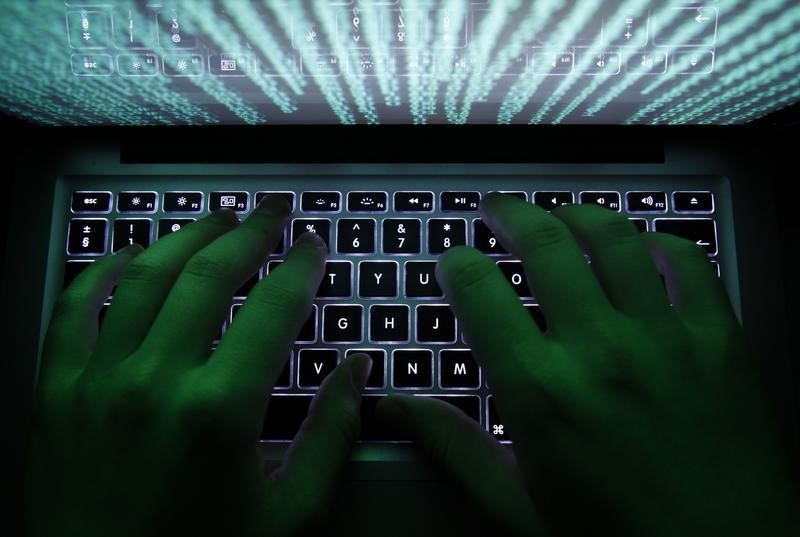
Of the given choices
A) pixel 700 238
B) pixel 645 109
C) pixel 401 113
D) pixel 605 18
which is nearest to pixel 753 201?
pixel 700 238

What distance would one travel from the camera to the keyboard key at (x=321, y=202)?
0.63 meters

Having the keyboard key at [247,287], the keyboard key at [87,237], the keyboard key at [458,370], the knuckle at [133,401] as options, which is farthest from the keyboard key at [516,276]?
the keyboard key at [87,237]

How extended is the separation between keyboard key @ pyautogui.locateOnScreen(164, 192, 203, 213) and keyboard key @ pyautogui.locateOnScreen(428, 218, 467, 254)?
12.8 inches

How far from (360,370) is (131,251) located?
343 mm

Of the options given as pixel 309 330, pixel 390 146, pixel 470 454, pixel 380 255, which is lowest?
pixel 470 454

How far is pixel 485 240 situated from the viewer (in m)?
0.62

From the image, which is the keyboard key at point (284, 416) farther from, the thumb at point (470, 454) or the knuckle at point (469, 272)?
the knuckle at point (469, 272)

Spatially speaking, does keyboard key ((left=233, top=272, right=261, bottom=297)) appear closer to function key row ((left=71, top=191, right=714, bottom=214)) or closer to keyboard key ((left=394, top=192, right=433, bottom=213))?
function key row ((left=71, top=191, right=714, bottom=214))

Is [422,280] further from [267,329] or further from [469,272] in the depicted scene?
[267,329]

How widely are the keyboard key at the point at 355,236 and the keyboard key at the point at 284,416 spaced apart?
203 millimetres

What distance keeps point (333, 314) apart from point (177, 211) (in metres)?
0.26

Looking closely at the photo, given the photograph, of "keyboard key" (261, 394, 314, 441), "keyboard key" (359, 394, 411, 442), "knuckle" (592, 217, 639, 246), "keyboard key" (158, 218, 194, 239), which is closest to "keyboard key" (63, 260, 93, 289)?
"keyboard key" (158, 218, 194, 239)

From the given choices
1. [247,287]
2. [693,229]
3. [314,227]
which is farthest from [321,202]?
[693,229]

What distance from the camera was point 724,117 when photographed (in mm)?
607
